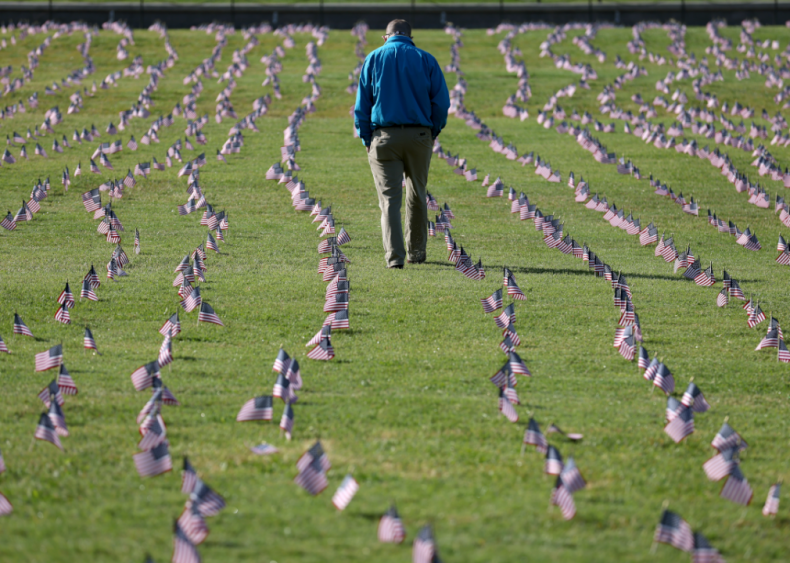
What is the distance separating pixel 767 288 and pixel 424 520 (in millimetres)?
7355

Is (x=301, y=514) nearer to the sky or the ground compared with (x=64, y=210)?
nearer to the sky

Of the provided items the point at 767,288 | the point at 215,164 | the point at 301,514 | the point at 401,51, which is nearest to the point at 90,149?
the point at 215,164

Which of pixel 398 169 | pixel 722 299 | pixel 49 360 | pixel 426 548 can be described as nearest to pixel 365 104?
pixel 398 169

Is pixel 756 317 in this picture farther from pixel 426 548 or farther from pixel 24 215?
pixel 24 215

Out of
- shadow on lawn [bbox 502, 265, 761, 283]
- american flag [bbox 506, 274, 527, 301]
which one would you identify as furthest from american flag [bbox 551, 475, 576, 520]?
shadow on lawn [bbox 502, 265, 761, 283]

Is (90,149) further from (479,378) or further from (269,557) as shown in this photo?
(269,557)

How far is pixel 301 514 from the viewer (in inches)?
199

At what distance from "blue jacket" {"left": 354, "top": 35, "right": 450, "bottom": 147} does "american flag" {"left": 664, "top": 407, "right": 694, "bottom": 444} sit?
15.7ft

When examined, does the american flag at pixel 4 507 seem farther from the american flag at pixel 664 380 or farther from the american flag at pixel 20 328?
the american flag at pixel 664 380

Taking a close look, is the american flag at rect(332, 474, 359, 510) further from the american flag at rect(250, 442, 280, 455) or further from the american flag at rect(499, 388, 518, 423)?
the american flag at rect(499, 388, 518, 423)

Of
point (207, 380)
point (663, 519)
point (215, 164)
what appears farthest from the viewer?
point (215, 164)

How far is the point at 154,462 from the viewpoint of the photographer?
541 cm

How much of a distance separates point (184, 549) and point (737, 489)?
2.76m

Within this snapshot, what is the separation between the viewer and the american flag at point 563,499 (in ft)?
16.5
